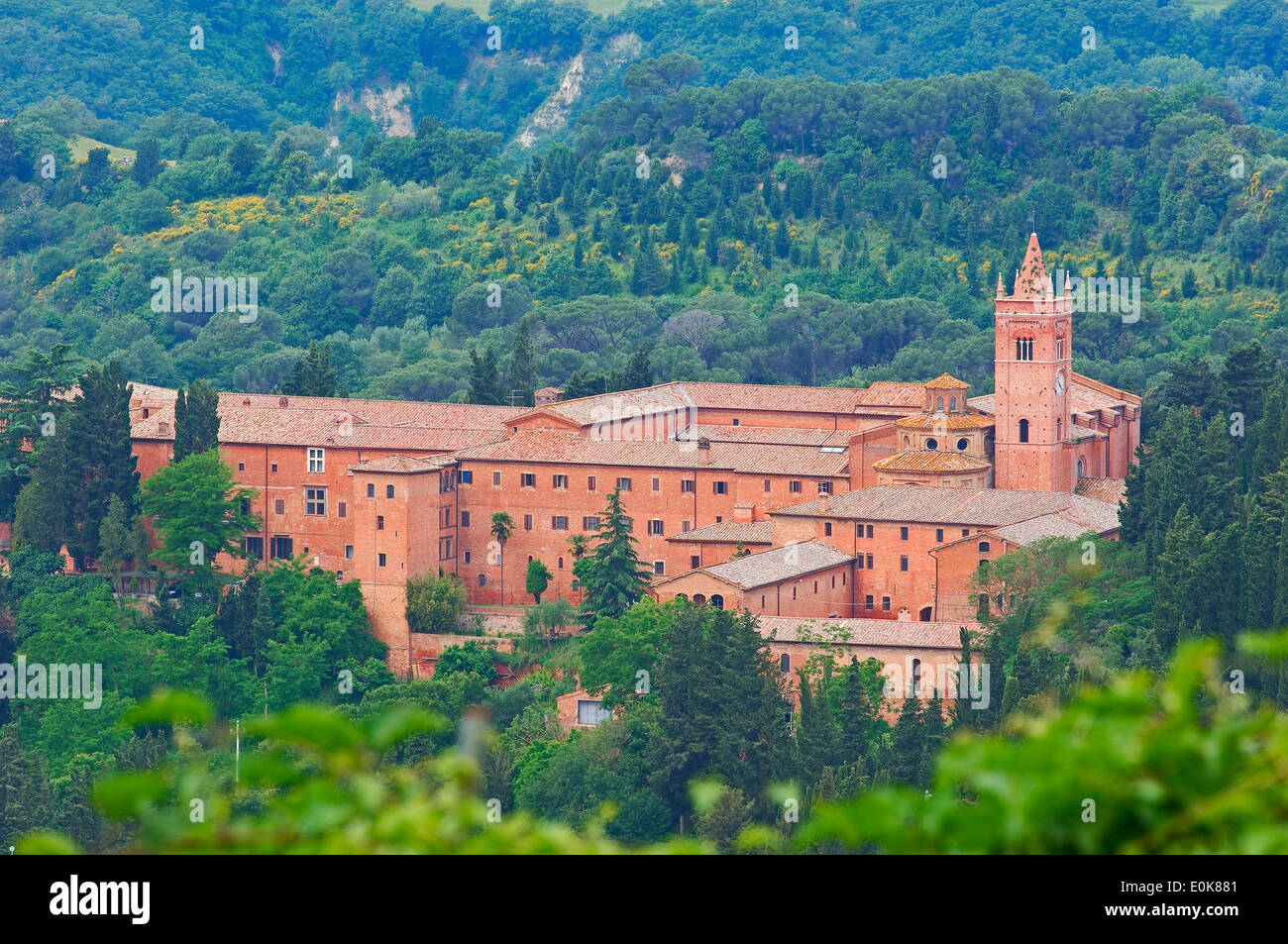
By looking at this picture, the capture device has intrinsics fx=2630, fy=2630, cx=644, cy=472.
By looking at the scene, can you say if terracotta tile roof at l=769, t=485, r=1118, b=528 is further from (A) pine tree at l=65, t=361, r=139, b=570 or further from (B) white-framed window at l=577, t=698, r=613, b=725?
(A) pine tree at l=65, t=361, r=139, b=570

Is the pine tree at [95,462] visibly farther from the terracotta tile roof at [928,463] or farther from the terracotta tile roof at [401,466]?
the terracotta tile roof at [928,463]

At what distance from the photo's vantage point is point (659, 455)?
52188 millimetres

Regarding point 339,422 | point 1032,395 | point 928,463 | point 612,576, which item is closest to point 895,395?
point 1032,395

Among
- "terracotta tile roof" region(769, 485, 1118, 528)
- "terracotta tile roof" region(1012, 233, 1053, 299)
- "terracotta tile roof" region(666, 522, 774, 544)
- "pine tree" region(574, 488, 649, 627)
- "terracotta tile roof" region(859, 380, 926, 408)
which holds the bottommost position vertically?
"pine tree" region(574, 488, 649, 627)

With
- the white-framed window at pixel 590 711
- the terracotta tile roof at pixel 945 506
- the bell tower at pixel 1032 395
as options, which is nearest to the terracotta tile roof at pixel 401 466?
the white-framed window at pixel 590 711

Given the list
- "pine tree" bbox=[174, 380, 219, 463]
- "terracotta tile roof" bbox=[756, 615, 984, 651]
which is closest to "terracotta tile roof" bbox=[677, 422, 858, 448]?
"terracotta tile roof" bbox=[756, 615, 984, 651]

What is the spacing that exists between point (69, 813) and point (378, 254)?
53.2 meters

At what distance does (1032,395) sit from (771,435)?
18.6 feet

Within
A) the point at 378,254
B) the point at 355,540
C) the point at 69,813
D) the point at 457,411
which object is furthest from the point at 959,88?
the point at 69,813

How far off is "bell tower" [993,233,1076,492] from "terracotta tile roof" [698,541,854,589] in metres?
5.12

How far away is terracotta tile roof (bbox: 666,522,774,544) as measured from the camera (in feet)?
164

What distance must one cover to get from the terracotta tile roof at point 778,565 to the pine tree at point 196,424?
12.0 meters

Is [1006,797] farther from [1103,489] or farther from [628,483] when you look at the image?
[1103,489]

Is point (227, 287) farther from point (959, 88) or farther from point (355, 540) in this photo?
point (355, 540)
